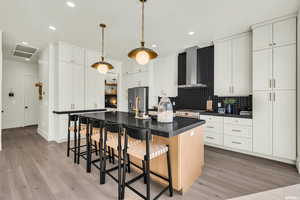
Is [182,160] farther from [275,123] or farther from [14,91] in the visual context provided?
[14,91]

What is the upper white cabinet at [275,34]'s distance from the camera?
262cm

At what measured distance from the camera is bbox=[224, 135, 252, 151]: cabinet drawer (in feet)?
9.92

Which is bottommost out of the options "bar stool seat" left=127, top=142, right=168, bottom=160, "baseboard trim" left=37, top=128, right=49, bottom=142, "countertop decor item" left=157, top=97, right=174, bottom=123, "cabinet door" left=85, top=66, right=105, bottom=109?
"baseboard trim" left=37, top=128, right=49, bottom=142

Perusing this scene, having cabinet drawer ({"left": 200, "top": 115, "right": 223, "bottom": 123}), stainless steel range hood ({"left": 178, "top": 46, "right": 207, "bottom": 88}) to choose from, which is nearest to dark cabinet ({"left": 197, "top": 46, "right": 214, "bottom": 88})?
stainless steel range hood ({"left": 178, "top": 46, "right": 207, "bottom": 88})

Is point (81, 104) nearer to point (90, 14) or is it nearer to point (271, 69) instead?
point (90, 14)

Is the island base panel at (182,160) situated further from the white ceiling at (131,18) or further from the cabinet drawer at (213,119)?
the white ceiling at (131,18)

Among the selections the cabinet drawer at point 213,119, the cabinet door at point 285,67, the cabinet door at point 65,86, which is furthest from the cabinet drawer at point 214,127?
the cabinet door at point 65,86

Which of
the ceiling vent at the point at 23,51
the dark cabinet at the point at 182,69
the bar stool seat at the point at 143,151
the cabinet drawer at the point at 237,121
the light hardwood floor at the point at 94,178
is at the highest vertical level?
the ceiling vent at the point at 23,51

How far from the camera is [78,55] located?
4285 millimetres

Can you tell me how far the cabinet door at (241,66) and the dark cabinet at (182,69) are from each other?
1397mm

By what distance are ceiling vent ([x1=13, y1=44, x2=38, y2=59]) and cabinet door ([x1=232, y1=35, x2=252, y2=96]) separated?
5.89m

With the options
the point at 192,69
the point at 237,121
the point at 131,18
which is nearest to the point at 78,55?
the point at 131,18

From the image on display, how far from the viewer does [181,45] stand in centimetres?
411

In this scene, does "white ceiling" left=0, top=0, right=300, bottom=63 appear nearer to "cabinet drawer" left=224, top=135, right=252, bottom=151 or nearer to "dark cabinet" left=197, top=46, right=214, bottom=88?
"dark cabinet" left=197, top=46, right=214, bottom=88
